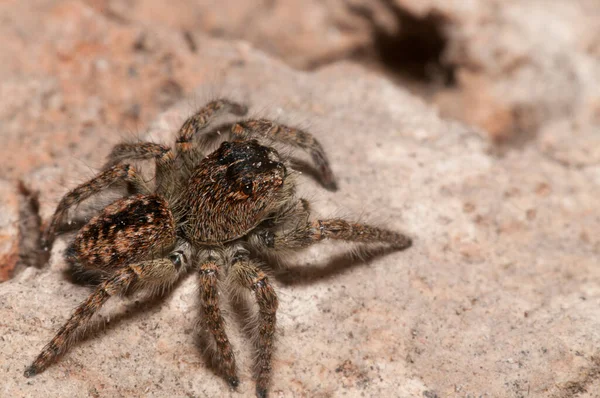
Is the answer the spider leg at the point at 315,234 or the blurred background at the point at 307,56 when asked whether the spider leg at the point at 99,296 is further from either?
the blurred background at the point at 307,56

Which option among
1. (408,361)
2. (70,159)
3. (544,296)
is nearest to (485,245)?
(544,296)

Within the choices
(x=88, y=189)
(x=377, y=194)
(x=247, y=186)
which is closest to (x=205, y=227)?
(x=247, y=186)

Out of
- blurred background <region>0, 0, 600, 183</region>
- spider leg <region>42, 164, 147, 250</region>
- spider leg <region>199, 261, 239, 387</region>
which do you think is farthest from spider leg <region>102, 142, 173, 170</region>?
spider leg <region>199, 261, 239, 387</region>

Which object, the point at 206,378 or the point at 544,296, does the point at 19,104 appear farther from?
the point at 544,296

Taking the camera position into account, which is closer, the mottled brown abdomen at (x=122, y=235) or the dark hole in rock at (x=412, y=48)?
the mottled brown abdomen at (x=122, y=235)

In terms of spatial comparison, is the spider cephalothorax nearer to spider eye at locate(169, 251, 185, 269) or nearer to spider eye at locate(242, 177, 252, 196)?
spider eye at locate(242, 177, 252, 196)

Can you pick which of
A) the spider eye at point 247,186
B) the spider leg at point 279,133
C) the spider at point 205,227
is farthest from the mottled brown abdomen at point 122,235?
the spider leg at point 279,133

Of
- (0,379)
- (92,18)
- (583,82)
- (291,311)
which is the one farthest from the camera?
(583,82)

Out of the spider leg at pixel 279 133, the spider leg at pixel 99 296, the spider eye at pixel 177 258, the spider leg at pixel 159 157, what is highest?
the spider leg at pixel 279 133
